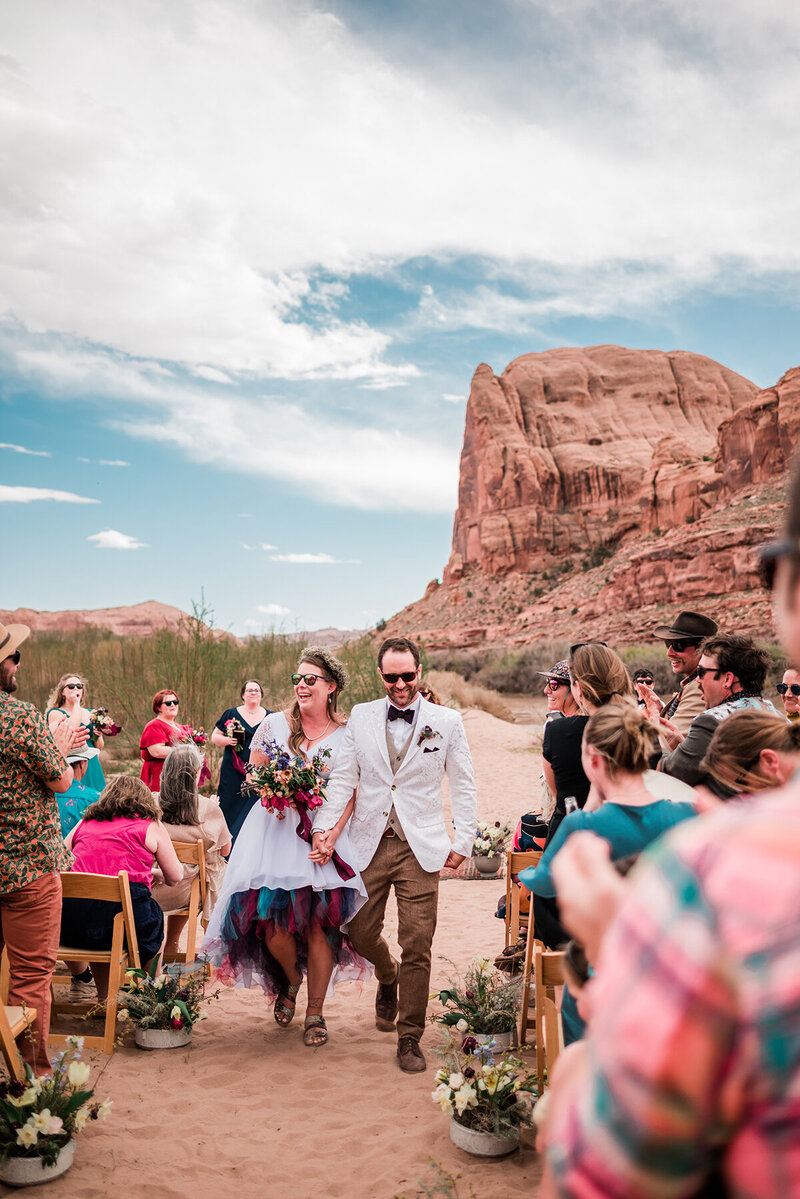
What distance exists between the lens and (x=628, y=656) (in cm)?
4000

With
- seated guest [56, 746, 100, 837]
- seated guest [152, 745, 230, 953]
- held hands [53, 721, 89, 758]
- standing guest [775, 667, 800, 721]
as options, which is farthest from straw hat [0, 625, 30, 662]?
standing guest [775, 667, 800, 721]

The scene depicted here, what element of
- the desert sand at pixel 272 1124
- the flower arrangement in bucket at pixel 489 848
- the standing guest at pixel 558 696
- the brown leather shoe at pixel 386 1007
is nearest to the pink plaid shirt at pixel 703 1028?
the desert sand at pixel 272 1124

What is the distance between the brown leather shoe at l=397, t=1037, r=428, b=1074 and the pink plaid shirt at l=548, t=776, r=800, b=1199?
442cm

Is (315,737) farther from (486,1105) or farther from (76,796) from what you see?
(76,796)

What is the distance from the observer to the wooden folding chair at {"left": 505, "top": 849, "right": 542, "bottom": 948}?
5508mm

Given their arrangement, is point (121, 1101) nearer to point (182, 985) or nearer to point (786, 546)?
point (182, 985)

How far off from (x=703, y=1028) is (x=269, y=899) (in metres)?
4.53

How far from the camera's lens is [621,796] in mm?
2771

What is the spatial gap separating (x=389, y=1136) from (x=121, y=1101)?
1.38 meters

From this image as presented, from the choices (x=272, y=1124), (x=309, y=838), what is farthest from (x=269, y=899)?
(x=272, y=1124)

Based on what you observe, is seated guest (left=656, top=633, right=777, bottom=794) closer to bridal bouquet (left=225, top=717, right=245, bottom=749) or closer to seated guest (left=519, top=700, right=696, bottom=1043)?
seated guest (left=519, top=700, right=696, bottom=1043)

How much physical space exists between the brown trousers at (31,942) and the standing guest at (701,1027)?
3625 millimetres

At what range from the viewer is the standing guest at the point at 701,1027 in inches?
29.9

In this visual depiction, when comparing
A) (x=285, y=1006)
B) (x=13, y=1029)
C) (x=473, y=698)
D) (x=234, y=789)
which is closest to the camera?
(x=13, y=1029)
